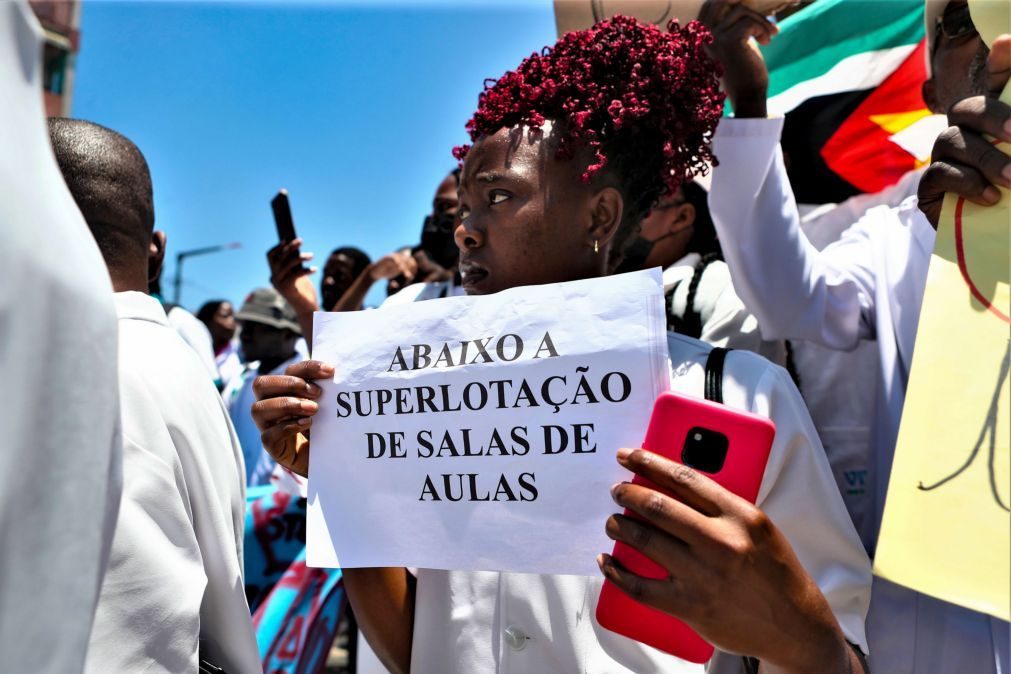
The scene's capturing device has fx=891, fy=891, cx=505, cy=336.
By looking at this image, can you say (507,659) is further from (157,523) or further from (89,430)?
(89,430)

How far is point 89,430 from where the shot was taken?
925 millimetres

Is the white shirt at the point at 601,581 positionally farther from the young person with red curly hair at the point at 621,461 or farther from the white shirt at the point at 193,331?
the white shirt at the point at 193,331

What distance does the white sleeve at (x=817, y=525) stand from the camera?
1507 millimetres

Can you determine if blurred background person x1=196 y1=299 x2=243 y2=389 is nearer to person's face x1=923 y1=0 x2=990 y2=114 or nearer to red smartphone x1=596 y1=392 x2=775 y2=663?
person's face x1=923 y1=0 x2=990 y2=114

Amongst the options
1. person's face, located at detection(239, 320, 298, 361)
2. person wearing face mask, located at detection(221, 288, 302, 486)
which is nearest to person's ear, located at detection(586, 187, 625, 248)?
person wearing face mask, located at detection(221, 288, 302, 486)

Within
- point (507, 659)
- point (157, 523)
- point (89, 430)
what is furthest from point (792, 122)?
point (89, 430)

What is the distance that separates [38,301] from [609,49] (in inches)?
54.6

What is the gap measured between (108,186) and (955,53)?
6.13 feet

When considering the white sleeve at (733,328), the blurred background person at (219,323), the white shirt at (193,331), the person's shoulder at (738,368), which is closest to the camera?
the person's shoulder at (738,368)

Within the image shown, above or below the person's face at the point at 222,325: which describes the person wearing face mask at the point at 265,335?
above

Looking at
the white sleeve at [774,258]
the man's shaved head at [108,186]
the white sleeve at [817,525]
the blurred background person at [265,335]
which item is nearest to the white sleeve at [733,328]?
the white sleeve at [774,258]

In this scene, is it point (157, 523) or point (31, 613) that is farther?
point (157, 523)

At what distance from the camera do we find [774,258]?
233cm

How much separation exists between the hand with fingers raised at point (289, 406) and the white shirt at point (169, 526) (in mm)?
138
